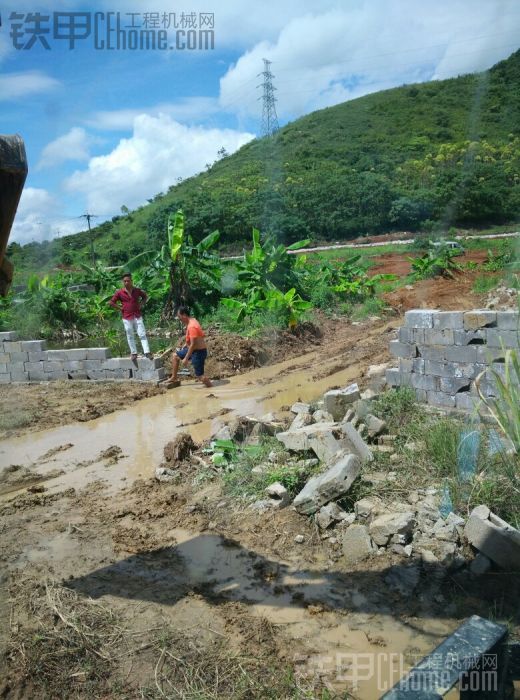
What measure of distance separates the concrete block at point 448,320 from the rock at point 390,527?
337cm

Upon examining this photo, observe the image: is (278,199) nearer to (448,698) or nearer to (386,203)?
(386,203)

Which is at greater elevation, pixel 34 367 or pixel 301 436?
pixel 34 367

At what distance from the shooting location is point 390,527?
159 inches

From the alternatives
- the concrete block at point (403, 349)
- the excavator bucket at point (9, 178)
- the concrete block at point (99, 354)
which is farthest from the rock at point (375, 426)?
the concrete block at point (99, 354)

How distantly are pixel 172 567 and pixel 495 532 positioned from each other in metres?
2.35

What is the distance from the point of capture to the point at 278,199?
33.9 m

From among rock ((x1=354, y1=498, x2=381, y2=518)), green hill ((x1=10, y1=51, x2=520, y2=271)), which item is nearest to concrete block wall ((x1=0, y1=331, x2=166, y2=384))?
green hill ((x1=10, y1=51, x2=520, y2=271))

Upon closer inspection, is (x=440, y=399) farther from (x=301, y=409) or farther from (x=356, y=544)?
(x=356, y=544)

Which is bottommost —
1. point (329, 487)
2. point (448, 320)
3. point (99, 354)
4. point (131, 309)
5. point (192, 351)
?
point (329, 487)

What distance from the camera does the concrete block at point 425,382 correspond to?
23.4 feet

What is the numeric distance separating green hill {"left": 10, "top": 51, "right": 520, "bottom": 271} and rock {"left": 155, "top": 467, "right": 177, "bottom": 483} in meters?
7.07

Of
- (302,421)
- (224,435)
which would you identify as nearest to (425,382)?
(302,421)

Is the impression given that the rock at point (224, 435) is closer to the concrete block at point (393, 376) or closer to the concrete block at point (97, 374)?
the concrete block at point (393, 376)

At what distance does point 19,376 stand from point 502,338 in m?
9.65
